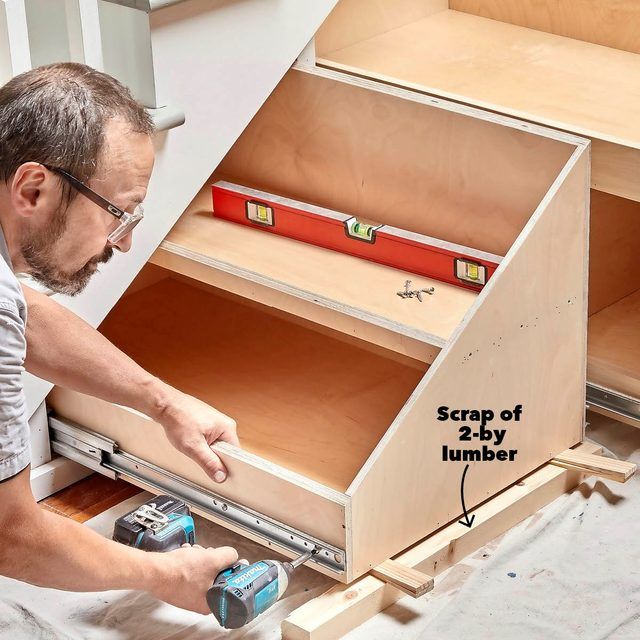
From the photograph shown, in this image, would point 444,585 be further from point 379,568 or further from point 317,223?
point 317,223

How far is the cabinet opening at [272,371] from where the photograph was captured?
78.5 inches

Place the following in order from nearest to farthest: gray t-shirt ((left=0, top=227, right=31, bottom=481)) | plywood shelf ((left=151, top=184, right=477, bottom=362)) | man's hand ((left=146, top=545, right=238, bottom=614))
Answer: gray t-shirt ((left=0, top=227, right=31, bottom=481)) < man's hand ((left=146, top=545, right=238, bottom=614)) < plywood shelf ((left=151, top=184, right=477, bottom=362))

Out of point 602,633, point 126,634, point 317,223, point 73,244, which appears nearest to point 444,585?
point 602,633

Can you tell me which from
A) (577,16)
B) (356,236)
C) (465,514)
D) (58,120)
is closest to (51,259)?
(58,120)

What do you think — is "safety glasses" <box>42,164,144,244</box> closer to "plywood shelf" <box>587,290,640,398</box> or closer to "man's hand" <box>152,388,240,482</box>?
"man's hand" <box>152,388,240,482</box>

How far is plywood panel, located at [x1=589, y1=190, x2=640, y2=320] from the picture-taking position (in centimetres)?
230

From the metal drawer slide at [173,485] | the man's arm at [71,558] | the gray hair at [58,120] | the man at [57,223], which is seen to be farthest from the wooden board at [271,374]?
the gray hair at [58,120]

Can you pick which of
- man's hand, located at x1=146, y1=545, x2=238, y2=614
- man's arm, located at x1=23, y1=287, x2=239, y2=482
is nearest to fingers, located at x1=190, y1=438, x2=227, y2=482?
man's arm, located at x1=23, y1=287, x2=239, y2=482

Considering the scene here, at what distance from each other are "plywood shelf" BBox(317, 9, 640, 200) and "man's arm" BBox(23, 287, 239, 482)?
2.43ft

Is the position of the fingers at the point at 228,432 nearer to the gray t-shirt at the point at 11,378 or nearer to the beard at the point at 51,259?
the beard at the point at 51,259

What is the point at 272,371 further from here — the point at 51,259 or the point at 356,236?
the point at 51,259

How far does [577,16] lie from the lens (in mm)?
2506

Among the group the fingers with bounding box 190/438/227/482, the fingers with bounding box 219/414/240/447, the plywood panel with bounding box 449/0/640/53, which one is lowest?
the fingers with bounding box 190/438/227/482

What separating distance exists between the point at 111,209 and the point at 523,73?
1.18 m
